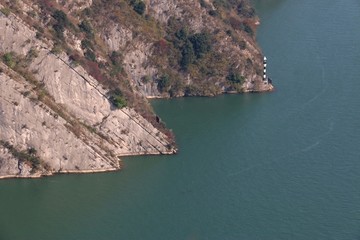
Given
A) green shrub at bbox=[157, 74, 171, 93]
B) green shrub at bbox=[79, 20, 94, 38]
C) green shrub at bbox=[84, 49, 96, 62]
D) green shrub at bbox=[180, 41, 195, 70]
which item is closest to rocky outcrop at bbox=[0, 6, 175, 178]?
green shrub at bbox=[84, 49, 96, 62]

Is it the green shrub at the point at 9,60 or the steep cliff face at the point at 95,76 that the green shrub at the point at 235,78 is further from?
the green shrub at the point at 9,60

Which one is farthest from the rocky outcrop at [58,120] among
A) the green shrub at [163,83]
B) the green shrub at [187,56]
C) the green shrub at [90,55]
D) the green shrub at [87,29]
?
the green shrub at [187,56]

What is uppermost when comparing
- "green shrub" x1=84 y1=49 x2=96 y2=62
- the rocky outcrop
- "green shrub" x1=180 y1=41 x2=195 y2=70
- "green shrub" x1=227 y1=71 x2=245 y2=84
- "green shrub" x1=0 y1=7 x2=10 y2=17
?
"green shrub" x1=180 y1=41 x2=195 y2=70

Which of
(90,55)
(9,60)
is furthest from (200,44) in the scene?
(9,60)

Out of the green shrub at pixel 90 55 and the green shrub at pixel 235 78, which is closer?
the green shrub at pixel 90 55

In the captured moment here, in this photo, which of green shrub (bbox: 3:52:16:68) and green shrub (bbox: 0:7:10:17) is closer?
green shrub (bbox: 3:52:16:68)

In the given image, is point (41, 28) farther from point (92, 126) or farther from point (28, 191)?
point (28, 191)

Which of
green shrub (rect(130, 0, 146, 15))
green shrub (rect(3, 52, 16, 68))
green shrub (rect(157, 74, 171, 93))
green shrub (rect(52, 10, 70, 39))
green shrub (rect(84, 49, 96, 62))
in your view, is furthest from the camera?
green shrub (rect(130, 0, 146, 15))

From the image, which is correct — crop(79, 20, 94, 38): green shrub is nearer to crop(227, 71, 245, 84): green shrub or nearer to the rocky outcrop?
the rocky outcrop

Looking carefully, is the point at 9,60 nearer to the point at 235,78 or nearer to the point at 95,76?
the point at 95,76
